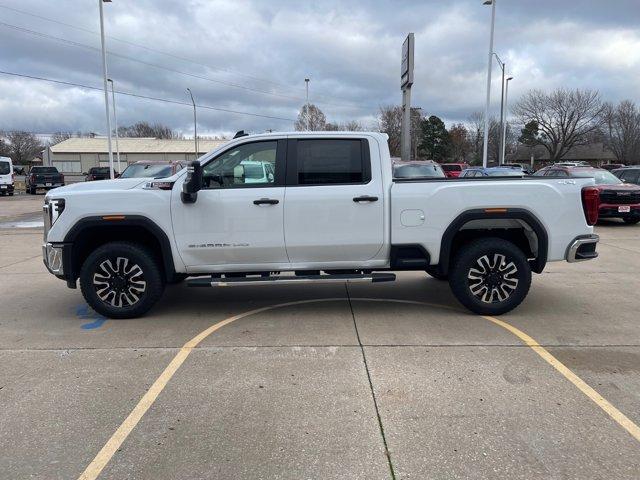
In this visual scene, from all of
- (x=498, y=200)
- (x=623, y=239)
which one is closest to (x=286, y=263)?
(x=498, y=200)

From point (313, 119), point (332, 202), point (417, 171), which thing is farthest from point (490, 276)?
point (313, 119)

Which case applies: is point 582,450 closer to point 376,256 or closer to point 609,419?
point 609,419

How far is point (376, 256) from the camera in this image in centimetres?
564

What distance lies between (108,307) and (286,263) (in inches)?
81.0

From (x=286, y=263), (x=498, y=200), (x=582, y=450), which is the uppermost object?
(x=498, y=200)

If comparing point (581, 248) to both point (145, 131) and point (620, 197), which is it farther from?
point (145, 131)

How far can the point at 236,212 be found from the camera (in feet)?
17.7

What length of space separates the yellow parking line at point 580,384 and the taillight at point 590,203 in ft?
4.92

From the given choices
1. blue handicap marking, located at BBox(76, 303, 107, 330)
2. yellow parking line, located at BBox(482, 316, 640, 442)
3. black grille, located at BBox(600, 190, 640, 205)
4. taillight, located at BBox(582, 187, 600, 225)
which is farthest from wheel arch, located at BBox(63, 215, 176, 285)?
black grille, located at BBox(600, 190, 640, 205)

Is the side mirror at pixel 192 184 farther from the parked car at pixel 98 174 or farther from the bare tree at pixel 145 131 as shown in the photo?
the bare tree at pixel 145 131

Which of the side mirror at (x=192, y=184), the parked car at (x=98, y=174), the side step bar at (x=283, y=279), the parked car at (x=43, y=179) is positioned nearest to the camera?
the side mirror at (x=192, y=184)

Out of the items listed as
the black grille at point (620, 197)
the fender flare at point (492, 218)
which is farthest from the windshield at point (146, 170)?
the black grille at point (620, 197)

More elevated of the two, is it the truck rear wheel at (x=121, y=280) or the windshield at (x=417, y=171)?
the windshield at (x=417, y=171)

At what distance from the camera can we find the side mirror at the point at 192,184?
5.26 metres
